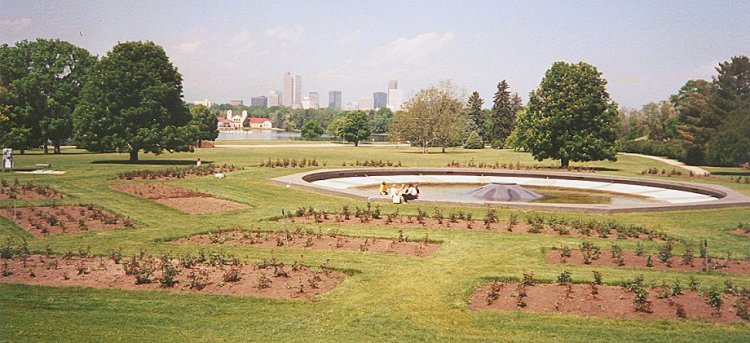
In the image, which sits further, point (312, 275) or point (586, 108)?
point (586, 108)

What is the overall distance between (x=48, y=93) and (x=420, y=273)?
5463cm

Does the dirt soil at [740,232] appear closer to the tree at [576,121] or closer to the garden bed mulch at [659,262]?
the garden bed mulch at [659,262]

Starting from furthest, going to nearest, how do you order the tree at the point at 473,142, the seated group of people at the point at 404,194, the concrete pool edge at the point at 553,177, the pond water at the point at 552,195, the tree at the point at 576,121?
the tree at the point at 473,142, the tree at the point at 576,121, the pond water at the point at 552,195, the seated group of people at the point at 404,194, the concrete pool edge at the point at 553,177

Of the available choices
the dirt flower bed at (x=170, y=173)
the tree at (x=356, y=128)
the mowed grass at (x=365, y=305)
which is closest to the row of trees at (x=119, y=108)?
the dirt flower bed at (x=170, y=173)

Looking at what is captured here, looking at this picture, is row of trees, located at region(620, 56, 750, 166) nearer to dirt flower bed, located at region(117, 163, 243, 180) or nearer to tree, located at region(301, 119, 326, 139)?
dirt flower bed, located at region(117, 163, 243, 180)

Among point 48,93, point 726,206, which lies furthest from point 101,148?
point 726,206

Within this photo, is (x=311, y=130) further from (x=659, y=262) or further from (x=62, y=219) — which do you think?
(x=659, y=262)

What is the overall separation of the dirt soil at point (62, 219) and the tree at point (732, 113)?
3882 centimetres

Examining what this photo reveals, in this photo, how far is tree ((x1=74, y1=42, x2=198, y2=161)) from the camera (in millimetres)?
42094

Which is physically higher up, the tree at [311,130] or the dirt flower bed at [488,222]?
the tree at [311,130]

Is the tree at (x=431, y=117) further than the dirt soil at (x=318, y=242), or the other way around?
the tree at (x=431, y=117)

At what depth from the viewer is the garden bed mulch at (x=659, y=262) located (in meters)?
13.7

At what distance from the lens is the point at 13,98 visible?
47.1 meters

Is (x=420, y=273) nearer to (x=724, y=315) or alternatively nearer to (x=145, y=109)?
(x=724, y=315)
